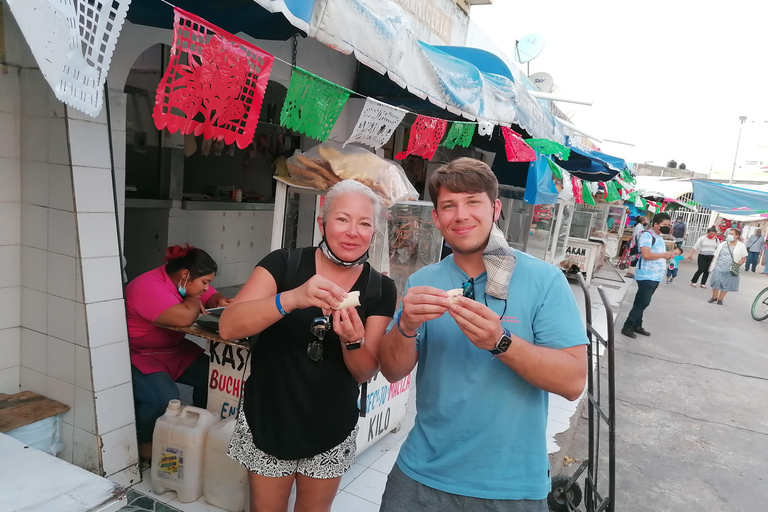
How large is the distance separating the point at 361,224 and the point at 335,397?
785mm

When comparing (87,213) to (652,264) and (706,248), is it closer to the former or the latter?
(652,264)

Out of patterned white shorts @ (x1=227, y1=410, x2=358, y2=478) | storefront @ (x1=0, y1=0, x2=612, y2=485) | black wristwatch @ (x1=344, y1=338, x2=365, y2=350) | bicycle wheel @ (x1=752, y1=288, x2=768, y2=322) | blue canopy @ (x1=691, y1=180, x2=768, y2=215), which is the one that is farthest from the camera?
blue canopy @ (x1=691, y1=180, x2=768, y2=215)

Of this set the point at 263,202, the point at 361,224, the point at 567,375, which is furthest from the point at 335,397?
the point at 263,202

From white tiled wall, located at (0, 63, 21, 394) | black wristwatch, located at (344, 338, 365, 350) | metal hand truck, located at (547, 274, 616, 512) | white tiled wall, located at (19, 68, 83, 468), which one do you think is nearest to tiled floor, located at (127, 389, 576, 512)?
white tiled wall, located at (19, 68, 83, 468)

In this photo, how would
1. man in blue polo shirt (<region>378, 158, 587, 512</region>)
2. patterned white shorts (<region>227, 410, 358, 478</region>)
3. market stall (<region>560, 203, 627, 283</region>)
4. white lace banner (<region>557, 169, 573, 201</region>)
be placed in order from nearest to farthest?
man in blue polo shirt (<region>378, 158, 587, 512</region>), patterned white shorts (<region>227, 410, 358, 478</region>), white lace banner (<region>557, 169, 573, 201</region>), market stall (<region>560, 203, 627, 283</region>)

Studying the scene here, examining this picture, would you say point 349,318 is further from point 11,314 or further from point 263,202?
point 263,202

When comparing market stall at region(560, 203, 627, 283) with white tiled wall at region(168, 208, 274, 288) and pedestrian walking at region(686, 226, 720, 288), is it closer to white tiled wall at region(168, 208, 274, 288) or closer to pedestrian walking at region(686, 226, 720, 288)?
pedestrian walking at region(686, 226, 720, 288)

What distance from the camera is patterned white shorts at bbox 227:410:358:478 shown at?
2.23 meters

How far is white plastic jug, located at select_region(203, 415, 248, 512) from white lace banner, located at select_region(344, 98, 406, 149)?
80.5 inches

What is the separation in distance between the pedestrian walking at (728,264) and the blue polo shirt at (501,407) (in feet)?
42.5

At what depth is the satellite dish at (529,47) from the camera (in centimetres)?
1124

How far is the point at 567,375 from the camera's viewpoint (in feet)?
5.32

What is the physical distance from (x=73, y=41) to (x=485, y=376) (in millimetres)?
1633

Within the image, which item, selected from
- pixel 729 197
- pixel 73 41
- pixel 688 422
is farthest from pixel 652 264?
pixel 73 41
